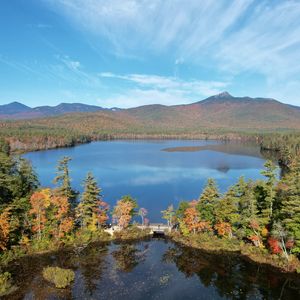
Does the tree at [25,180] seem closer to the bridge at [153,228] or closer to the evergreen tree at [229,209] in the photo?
the bridge at [153,228]

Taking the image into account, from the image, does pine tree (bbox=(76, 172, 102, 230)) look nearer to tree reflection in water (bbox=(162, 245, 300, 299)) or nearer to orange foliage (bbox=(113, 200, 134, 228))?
orange foliage (bbox=(113, 200, 134, 228))

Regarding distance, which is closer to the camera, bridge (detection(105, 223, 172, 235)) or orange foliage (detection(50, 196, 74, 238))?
orange foliage (detection(50, 196, 74, 238))

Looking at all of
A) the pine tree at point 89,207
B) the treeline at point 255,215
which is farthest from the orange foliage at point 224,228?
the pine tree at point 89,207

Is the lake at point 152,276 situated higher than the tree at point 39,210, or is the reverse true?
the tree at point 39,210

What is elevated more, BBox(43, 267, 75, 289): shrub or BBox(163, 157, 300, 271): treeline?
BBox(163, 157, 300, 271): treeline

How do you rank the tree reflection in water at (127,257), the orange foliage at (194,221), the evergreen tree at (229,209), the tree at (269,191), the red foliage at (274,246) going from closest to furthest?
the red foliage at (274,246) < the tree reflection in water at (127,257) < the tree at (269,191) < the evergreen tree at (229,209) < the orange foliage at (194,221)

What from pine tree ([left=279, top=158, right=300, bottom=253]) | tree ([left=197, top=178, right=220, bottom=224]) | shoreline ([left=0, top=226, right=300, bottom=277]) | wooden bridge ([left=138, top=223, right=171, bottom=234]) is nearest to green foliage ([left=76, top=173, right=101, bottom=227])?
shoreline ([left=0, top=226, right=300, bottom=277])

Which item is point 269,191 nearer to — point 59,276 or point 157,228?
point 157,228
